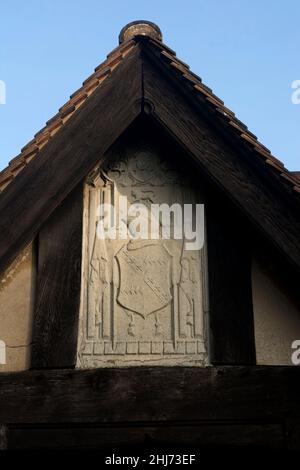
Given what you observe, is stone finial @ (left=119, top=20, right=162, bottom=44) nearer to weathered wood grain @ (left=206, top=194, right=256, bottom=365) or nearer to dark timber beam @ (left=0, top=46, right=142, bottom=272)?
dark timber beam @ (left=0, top=46, right=142, bottom=272)

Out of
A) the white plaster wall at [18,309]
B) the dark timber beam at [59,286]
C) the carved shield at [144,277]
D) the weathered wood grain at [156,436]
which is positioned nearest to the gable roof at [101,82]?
the dark timber beam at [59,286]

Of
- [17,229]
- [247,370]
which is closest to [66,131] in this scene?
[17,229]

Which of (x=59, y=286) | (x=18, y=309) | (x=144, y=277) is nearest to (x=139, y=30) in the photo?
(x=144, y=277)

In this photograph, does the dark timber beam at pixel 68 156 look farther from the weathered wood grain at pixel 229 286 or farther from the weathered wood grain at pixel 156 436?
the weathered wood grain at pixel 156 436

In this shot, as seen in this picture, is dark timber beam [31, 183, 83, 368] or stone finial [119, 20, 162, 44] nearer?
dark timber beam [31, 183, 83, 368]

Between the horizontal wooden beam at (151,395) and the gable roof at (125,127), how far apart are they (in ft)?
2.18

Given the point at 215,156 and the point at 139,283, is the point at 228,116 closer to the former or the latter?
the point at 215,156

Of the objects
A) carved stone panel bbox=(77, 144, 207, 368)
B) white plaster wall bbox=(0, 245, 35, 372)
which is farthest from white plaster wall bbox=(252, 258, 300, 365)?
white plaster wall bbox=(0, 245, 35, 372)

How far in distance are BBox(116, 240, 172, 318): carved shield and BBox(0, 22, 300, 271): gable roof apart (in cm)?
53

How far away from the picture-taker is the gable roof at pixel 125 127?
4262 mm

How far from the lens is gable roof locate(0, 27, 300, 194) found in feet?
14.1

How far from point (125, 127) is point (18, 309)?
126 cm
